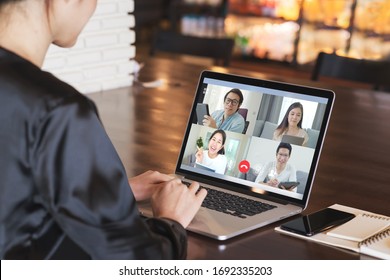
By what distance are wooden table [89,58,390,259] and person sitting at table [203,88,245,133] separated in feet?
0.64

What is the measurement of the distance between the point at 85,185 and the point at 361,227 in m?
0.53

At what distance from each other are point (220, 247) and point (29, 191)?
35cm

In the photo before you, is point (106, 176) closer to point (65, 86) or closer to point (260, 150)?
point (65, 86)

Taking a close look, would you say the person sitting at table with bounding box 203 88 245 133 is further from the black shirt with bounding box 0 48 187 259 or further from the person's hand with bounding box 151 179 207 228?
the black shirt with bounding box 0 48 187 259

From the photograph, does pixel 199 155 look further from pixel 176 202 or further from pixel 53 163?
pixel 53 163

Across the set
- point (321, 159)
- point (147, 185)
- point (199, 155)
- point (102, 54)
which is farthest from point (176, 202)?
point (102, 54)

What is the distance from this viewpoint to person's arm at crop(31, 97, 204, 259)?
2.91 ft

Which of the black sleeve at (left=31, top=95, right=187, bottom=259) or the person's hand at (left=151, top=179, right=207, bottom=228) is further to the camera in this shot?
the person's hand at (left=151, top=179, right=207, bottom=228)

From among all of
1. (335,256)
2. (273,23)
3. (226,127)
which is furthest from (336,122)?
(273,23)

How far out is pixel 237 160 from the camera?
136cm

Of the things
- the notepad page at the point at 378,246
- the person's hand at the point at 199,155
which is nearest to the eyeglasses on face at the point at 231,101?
the person's hand at the point at 199,155

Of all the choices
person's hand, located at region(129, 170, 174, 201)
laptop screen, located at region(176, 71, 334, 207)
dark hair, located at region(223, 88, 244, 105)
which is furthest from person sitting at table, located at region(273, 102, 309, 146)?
person's hand, located at region(129, 170, 174, 201)

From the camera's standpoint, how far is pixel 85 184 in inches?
35.6

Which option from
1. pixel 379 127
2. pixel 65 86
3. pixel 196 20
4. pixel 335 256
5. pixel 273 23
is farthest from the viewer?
pixel 196 20
